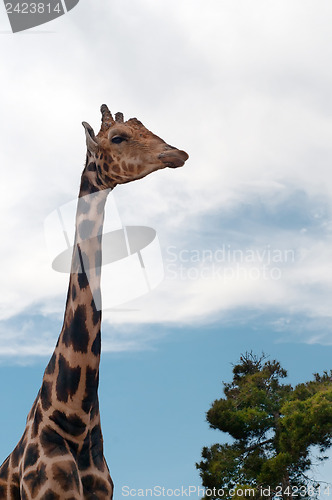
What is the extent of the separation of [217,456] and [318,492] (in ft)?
11.2

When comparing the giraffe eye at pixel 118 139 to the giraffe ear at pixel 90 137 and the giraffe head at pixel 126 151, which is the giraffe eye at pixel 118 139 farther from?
the giraffe ear at pixel 90 137

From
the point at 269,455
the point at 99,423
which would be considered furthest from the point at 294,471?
the point at 99,423

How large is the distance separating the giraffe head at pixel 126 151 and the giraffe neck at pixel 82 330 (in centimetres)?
25

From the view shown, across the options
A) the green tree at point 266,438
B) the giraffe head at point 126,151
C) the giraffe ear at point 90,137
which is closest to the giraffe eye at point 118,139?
the giraffe head at point 126,151

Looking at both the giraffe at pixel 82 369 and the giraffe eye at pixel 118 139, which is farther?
the giraffe eye at pixel 118 139

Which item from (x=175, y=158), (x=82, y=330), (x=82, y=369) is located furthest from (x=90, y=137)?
(x=82, y=369)

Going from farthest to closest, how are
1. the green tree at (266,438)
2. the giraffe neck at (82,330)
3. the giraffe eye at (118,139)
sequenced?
the green tree at (266,438), the giraffe eye at (118,139), the giraffe neck at (82,330)

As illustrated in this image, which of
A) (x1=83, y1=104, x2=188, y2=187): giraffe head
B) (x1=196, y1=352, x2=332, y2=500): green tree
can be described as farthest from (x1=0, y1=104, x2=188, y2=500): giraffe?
(x1=196, y1=352, x2=332, y2=500): green tree

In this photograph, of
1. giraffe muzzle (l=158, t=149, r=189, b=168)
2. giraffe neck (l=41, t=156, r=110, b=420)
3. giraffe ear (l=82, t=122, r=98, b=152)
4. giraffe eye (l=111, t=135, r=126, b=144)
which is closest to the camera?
giraffe muzzle (l=158, t=149, r=189, b=168)

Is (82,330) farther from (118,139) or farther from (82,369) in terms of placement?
(118,139)

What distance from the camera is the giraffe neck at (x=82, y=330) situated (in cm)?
531

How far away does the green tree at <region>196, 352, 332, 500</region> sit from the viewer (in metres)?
18.0

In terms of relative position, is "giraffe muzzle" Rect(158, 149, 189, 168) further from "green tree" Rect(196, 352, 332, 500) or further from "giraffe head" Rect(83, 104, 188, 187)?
"green tree" Rect(196, 352, 332, 500)

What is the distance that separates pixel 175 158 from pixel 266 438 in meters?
16.4
